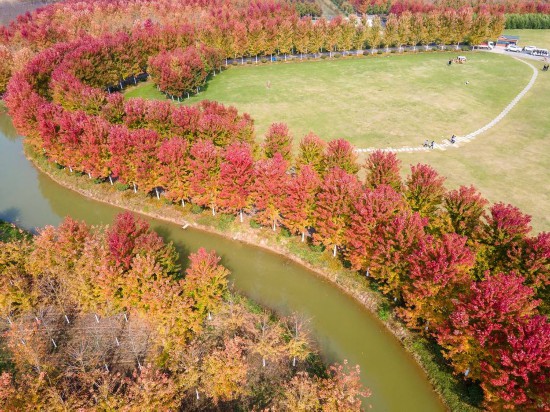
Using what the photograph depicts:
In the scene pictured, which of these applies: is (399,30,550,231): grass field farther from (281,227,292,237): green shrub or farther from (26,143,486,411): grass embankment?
(26,143,486,411): grass embankment

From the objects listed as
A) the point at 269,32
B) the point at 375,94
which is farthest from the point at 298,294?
the point at 269,32

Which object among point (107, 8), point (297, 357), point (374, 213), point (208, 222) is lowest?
point (297, 357)

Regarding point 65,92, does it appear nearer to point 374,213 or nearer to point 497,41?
point 374,213

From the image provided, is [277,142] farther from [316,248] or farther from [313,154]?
[316,248]

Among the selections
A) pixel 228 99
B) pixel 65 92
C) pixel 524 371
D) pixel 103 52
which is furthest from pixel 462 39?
pixel 524 371

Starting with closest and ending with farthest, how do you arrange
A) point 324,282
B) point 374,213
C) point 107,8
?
point 374,213 → point 324,282 → point 107,8

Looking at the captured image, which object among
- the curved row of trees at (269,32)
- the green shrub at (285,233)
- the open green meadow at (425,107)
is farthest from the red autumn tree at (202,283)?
the curved row of trees at (269,32)
